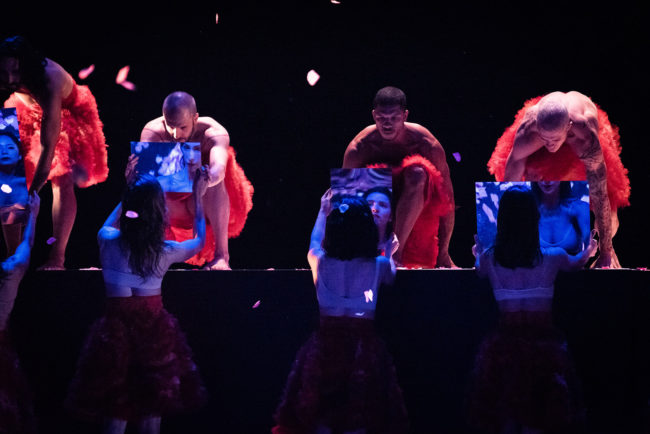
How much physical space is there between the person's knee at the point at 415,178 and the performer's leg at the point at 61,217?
1.64 meters

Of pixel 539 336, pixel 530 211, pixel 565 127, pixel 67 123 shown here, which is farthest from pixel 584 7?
pixel 67 123

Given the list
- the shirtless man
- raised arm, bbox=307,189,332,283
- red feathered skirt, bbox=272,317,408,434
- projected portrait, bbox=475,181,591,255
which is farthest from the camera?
the shirtless man

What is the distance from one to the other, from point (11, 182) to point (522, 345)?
2266mm

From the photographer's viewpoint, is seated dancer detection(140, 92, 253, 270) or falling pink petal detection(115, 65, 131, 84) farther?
falling pink petal detection(115, 65, 131, 84)

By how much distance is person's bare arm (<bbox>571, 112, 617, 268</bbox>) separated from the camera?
144 inches

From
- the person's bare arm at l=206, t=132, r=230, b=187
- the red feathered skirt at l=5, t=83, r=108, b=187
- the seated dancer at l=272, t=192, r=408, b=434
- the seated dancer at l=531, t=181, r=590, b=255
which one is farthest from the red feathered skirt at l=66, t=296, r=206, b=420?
the seated dancer at l=531, t=181, r=590, b=255

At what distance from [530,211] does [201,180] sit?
1.46 metres

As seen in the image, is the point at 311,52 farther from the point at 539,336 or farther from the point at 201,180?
the point at 539,336

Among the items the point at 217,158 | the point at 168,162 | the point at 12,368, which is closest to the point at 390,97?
the point at 217,158

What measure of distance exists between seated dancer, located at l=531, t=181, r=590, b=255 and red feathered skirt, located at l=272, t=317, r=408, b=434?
910mm

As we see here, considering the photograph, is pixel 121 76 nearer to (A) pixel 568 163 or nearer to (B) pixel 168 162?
(B) pixel 168 162

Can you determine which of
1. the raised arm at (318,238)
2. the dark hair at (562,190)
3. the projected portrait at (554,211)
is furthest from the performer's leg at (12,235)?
the dark hair at (562,190)

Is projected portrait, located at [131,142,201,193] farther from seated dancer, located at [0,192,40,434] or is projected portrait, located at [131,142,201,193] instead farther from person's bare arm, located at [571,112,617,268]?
person's bare arm, located at [571,112,617,268]

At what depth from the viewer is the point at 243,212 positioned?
4137 millimetres
